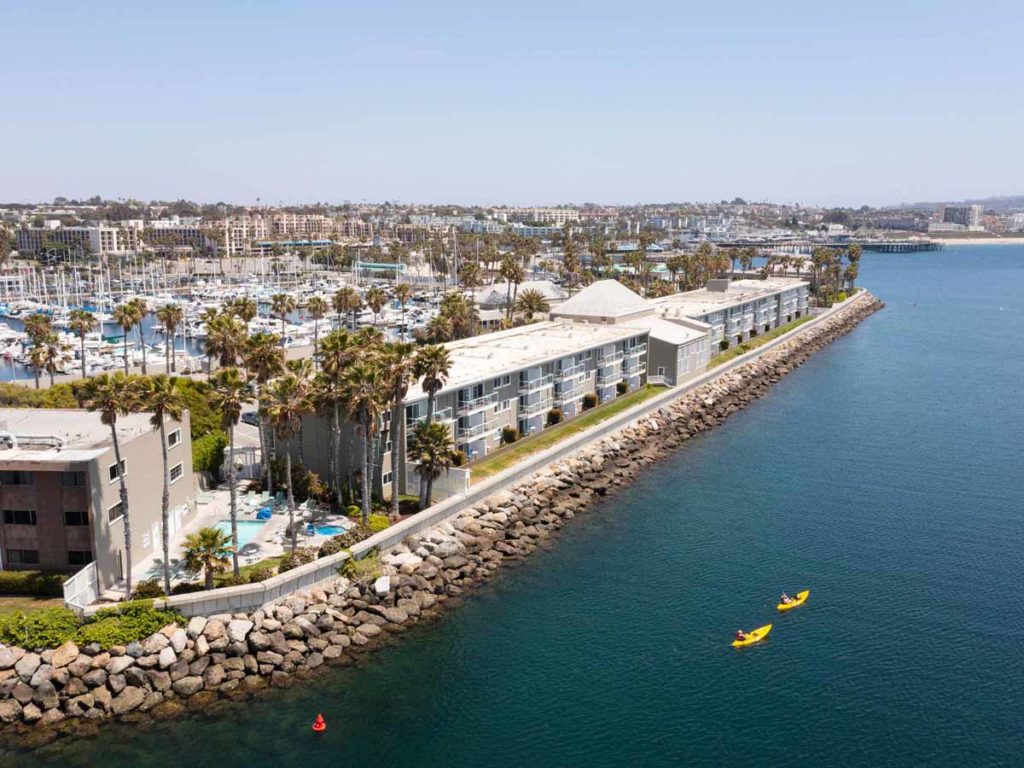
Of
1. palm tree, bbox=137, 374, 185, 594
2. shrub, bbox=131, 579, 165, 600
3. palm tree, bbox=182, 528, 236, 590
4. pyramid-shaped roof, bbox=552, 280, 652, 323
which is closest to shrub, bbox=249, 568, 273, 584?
palm tree, bbox=182, 528, 236, 590

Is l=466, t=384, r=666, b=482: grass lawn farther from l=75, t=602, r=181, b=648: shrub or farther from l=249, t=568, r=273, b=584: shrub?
l=75, t=602, r=181, b=648: shrub

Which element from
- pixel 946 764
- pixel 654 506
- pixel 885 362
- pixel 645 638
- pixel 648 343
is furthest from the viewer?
pixel 885 362

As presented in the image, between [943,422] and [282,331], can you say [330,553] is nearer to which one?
[943,422]

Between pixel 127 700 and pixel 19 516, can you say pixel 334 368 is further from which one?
pixel 127 700

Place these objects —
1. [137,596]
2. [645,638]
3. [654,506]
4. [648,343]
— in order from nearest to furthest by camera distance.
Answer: [137,596] → [645,638] → [654,506] → [648,343]

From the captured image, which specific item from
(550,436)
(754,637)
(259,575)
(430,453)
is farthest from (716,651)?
(550,436)

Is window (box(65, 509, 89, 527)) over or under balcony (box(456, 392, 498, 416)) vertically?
under

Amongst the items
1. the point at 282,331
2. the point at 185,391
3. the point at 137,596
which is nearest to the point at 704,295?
the point at 282,331

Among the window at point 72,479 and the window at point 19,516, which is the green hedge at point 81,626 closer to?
the window at point 19,516
